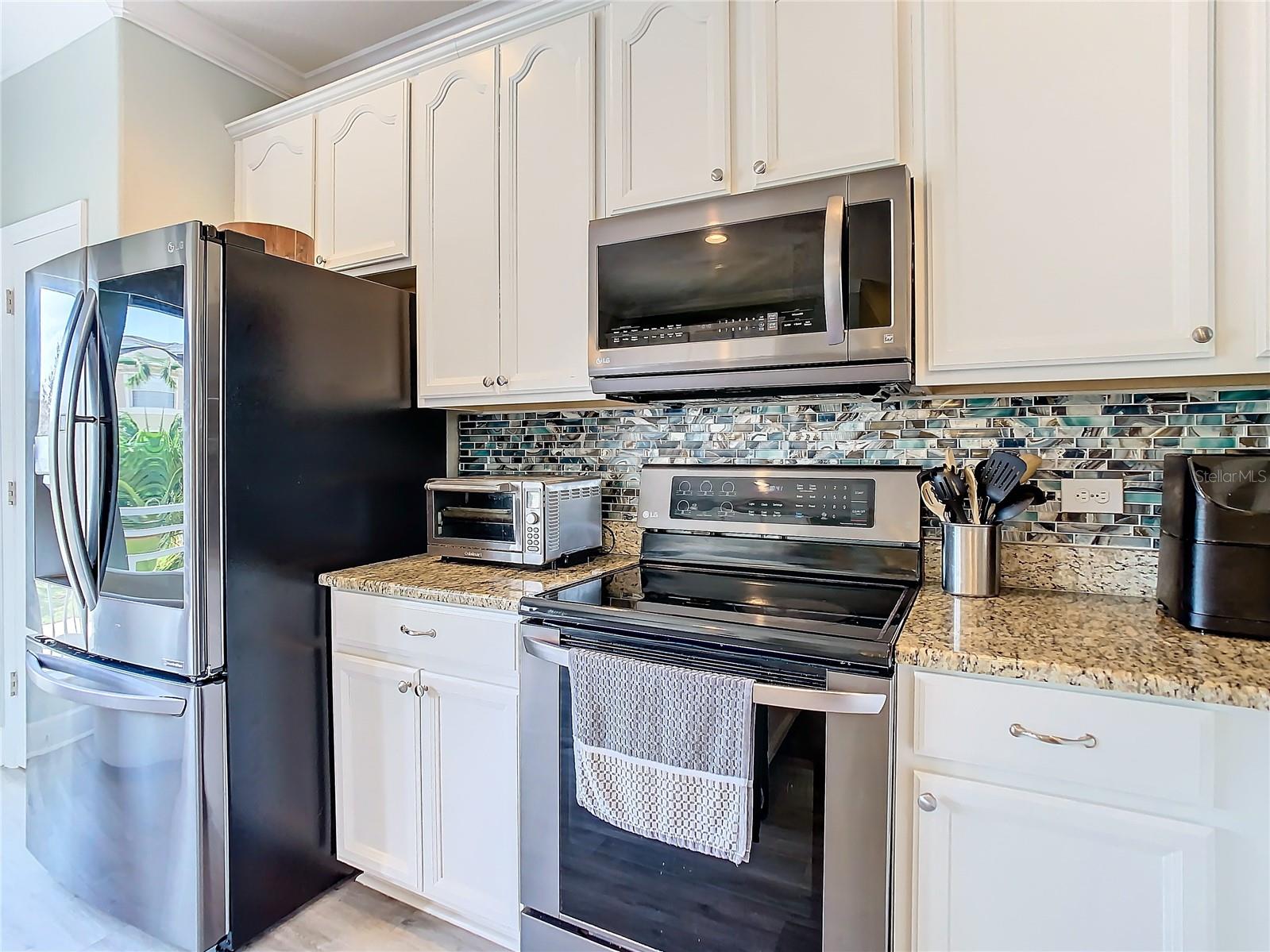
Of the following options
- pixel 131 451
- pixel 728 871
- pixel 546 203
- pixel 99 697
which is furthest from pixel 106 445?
pixel 728 871

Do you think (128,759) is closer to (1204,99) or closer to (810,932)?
(810,932)

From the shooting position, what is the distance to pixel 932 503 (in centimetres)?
149

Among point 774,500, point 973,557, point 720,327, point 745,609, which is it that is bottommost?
point 745,609

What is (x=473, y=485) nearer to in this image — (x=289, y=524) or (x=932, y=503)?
(x=289, y=524)

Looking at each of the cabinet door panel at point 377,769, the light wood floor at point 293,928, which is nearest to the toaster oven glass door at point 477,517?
the cabinet door panel at point 377,769

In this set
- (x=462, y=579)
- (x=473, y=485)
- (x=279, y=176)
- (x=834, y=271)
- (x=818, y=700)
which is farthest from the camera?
(x=279, y=176)

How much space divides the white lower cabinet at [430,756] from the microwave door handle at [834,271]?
0.94 metres

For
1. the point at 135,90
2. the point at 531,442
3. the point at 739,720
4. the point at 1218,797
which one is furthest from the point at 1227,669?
the point at 135,90

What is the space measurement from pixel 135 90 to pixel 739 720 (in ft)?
8.66

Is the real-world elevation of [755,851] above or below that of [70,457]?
below

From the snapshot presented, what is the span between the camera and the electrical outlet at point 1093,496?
147 cm

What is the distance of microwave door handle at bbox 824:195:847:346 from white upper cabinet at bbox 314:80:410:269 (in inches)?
51.0

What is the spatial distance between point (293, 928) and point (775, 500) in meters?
1.67

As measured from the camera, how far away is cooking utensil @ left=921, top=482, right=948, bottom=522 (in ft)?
4.86
